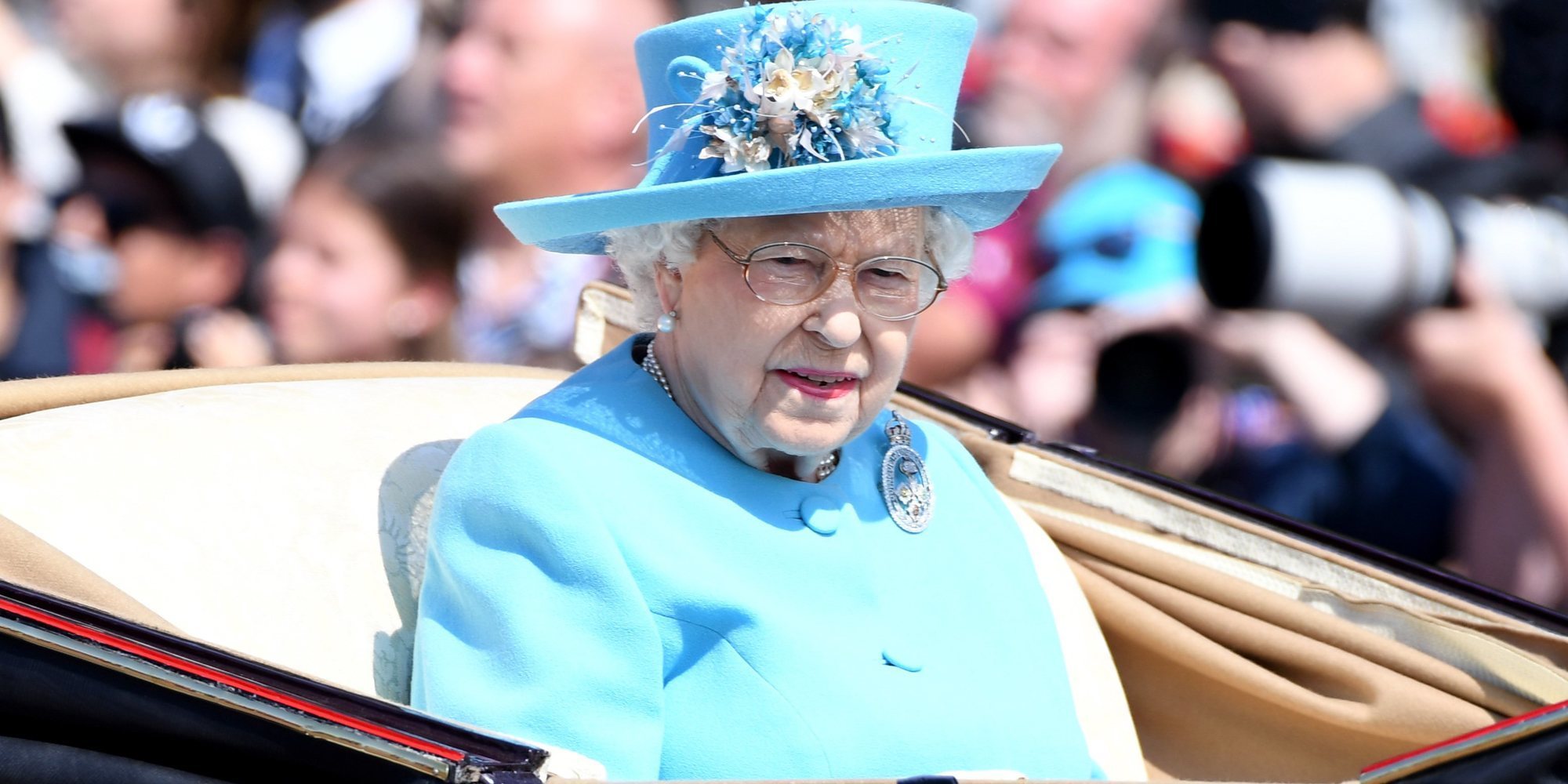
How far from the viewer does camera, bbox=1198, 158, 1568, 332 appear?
3.30 meters

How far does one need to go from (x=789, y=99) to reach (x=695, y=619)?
562 mm

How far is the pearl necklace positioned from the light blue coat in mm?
14

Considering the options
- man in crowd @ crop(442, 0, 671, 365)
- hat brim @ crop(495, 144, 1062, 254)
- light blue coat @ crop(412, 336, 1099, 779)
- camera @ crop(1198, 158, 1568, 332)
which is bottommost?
light blue coat @ crop(412, 336, 1099, 779)

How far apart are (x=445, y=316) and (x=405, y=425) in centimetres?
195

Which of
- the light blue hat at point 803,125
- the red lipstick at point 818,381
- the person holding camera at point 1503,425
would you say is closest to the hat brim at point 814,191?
the light blue hat at point 803,125

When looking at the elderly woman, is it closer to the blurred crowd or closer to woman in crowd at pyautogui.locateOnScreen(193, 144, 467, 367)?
the blurred crowd

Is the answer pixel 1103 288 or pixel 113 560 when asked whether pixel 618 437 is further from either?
pixel 1103 288

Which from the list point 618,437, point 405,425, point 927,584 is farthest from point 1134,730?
point 405,425

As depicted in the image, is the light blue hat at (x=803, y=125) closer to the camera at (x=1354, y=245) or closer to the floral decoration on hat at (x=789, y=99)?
the floral decoration on hat at (x=789, y=99)

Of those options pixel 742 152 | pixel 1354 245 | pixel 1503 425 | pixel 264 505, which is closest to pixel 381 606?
pixel 264 505

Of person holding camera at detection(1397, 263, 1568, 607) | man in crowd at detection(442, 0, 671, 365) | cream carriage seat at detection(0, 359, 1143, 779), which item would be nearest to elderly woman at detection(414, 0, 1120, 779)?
cream carriage seat at detection(0, 359, 1143, 779)

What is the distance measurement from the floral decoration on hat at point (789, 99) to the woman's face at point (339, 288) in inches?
93.7

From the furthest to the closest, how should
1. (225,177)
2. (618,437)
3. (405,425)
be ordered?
(225,177) → (405,425) → (618,437)

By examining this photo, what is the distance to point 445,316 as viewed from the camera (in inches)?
159
